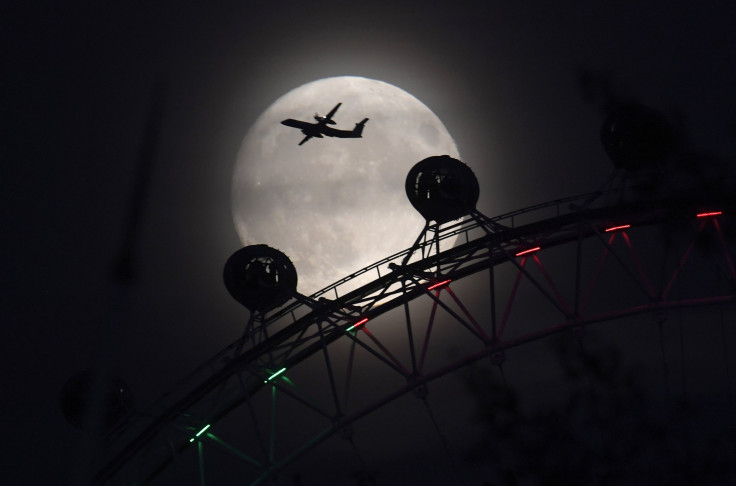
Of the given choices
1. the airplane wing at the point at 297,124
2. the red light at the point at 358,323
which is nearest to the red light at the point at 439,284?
the red light at the point at 358,323

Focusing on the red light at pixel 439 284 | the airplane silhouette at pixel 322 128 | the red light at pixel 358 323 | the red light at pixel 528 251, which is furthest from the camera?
the airplane silhouette at pixel 322 128

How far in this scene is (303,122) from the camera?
172ft

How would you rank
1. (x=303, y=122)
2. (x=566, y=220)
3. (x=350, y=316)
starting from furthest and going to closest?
1. (x=303, y=122)
2. (x=350, y=316)
3. (x=566, y=220)

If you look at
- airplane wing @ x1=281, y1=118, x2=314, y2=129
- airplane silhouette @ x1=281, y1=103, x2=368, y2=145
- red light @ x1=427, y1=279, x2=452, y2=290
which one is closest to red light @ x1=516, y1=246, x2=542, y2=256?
red light @ x1=427, y1=279, x2=452, y2=290

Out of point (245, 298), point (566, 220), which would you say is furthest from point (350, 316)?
point (566, 220)

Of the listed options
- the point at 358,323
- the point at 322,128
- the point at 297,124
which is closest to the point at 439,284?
the point at 358,323

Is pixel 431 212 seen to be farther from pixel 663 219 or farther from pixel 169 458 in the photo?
pixel 169 458

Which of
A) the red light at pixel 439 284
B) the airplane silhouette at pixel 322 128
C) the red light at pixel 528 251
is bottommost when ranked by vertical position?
the red light at pixel 528 251

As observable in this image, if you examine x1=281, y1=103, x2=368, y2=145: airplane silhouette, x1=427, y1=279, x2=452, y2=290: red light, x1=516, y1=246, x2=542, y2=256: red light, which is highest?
x1=281, y1=103, x2=368, y2=145: airplane silhouette

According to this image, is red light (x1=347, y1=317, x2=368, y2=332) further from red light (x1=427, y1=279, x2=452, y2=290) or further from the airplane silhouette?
the airplane silhouette

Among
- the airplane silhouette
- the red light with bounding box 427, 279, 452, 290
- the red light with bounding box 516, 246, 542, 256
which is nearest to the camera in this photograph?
the red light with bounding box 516, 246, 542, 256

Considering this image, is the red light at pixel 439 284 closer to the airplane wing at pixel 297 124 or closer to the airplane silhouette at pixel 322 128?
the airplane silhouette at pixel 322 128

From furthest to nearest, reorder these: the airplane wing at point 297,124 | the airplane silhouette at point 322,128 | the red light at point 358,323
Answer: the airplane wing at point 297,124 → the airplane silhouette at point 322,128 → the red light at point 358,323

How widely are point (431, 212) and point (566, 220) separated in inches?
153
